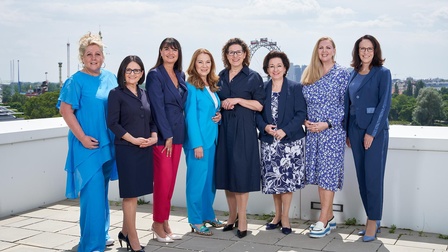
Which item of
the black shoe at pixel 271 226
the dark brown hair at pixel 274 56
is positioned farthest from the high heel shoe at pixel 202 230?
the dark brown hair at pixel 274 56

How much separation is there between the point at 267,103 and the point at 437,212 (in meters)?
1.65

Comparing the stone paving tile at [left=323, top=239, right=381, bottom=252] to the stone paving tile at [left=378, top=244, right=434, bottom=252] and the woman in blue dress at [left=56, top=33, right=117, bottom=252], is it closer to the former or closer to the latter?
the stone paving tile at [left=378, top=244, right=434, bottom=252]

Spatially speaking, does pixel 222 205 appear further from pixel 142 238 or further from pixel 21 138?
pixel 21 138

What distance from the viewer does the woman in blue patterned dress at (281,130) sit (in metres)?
4.10

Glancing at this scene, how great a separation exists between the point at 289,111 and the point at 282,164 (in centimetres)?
43

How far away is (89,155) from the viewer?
362 centimetres

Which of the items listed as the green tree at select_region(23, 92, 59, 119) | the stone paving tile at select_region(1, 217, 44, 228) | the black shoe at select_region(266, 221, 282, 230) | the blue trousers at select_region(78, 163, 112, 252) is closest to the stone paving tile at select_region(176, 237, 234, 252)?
the black shoe at select_region(266, 221, 282, 230)

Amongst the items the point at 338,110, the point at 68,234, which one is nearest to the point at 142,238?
the point at 68,234

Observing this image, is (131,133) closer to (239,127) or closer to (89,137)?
(89,137)

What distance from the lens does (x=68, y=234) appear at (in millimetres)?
4324

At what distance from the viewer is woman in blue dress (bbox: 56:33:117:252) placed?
3598 mm

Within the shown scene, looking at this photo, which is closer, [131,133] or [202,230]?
[131,133]

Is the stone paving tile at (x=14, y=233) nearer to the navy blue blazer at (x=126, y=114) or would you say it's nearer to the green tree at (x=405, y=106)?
the navy blue blazer at (x=126, y=114)

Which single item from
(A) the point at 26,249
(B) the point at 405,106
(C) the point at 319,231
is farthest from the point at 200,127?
(B) the point at 405,106
